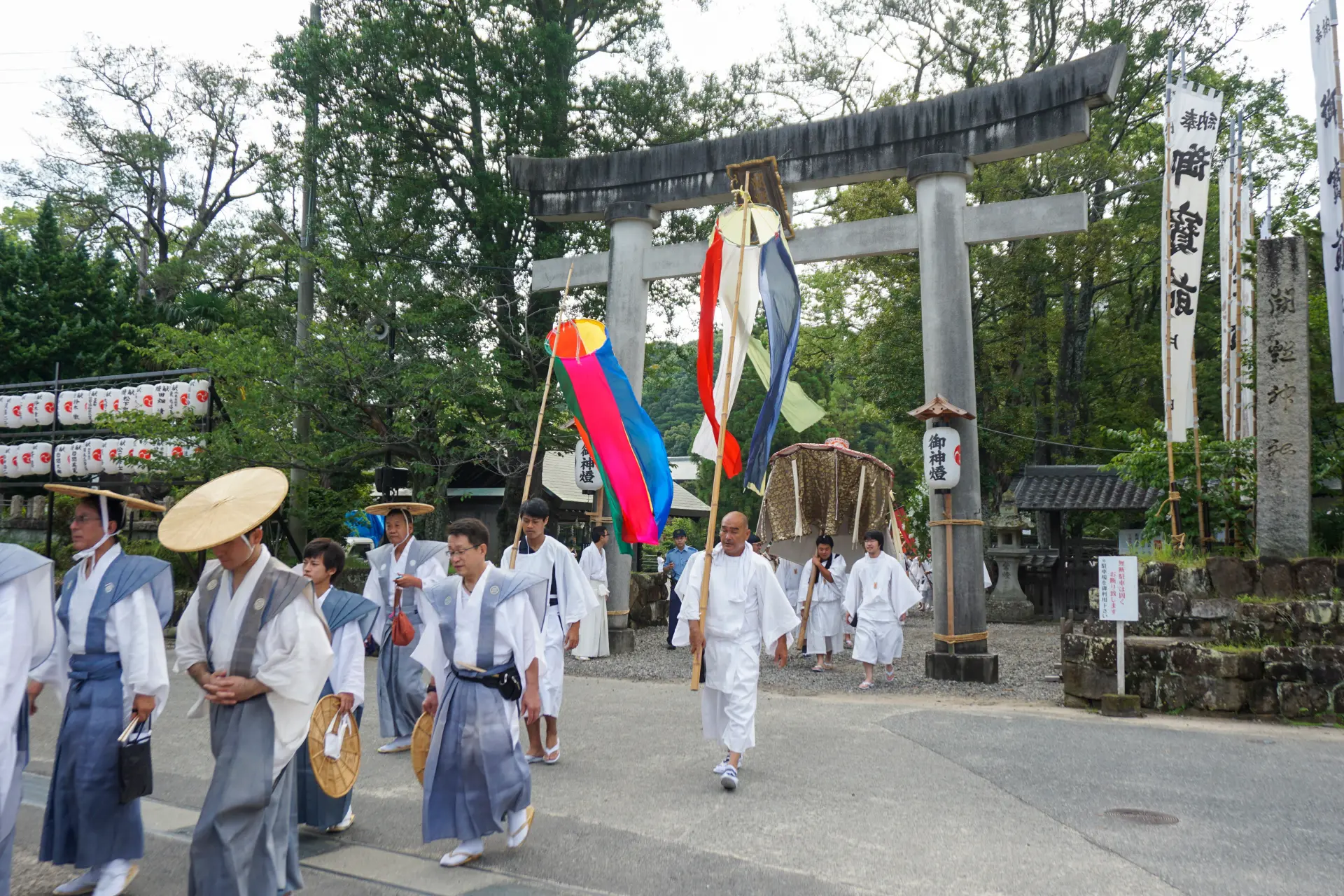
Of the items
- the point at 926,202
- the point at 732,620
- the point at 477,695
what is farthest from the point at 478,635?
the point at 926,202

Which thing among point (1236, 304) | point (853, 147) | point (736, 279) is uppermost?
point (853, 147)

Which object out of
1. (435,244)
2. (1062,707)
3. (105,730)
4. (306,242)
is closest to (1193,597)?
(1062,707)

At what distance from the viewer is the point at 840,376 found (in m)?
31.8

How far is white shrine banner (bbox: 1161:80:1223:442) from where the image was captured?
37.9ft

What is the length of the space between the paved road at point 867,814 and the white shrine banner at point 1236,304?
19.3 ft

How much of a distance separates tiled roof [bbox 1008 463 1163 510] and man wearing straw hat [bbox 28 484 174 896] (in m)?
18.6

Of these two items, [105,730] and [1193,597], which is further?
[1193,597]

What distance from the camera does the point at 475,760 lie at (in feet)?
15.4

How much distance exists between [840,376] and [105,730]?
94.8 ft

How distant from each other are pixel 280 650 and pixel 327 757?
3.39 feet

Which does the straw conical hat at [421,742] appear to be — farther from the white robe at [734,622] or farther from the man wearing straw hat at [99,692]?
the white robe at [734,622]

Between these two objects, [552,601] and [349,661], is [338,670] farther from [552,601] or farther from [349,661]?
[552,601]

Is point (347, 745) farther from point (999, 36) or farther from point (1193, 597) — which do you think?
point (999, 36)

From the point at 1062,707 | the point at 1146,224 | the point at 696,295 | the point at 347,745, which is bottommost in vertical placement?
the point at 1062,707
